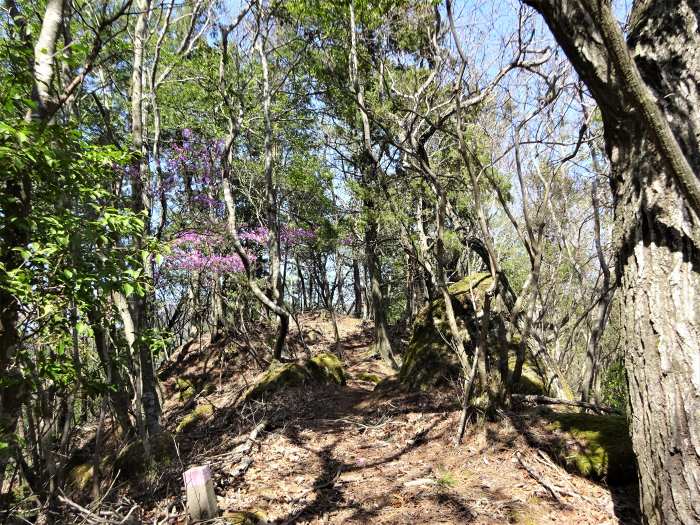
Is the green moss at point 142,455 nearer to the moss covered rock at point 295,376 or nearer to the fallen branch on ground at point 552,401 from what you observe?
the moss covered rock at point 295,376

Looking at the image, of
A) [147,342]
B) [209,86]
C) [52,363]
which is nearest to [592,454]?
[147,342]

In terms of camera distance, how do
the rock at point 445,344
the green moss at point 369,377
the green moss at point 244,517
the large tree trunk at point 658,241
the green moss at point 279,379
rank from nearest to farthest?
the large tree trunk at point 658,241 < the green moss at point 244,517 < the rock at point 445,344 < the green moss at point 279,379 < the green moss at point 369,377

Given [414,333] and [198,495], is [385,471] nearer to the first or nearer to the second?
[198,495]

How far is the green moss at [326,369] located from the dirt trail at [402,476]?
2.31 m

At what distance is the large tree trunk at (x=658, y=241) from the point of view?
7.43 ft

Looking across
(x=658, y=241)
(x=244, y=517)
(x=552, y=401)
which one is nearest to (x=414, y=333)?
(x=552, y=401)

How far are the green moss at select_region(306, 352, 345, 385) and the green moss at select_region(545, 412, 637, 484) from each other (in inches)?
216

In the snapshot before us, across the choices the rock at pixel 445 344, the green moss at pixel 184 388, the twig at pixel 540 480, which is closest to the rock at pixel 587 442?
the twig at pixel 540 480

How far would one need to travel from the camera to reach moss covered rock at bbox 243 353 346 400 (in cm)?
811

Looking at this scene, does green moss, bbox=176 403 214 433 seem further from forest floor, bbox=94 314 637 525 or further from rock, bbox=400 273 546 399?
rock, bbox=400 273 546 399

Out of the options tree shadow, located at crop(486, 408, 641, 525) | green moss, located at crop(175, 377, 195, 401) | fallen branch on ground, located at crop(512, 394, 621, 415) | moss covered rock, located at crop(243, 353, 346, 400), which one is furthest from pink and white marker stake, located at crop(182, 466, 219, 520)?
green moss, located at crop(175, 377, 195, 401)

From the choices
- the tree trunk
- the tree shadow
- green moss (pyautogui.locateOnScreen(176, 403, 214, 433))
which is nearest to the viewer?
the tree shadow

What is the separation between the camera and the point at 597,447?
12.0 feet

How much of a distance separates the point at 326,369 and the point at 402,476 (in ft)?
17.1
